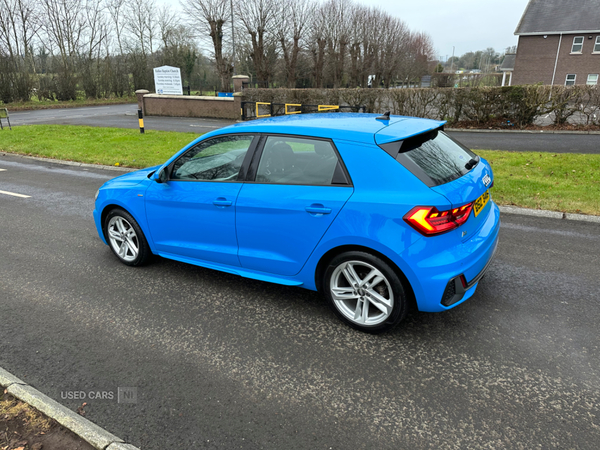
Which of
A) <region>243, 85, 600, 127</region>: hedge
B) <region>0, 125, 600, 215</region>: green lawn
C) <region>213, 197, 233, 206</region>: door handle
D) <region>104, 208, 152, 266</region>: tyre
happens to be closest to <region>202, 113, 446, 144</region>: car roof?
<region>213, 197, 233, 206</region>: door handle

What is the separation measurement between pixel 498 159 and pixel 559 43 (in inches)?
1429

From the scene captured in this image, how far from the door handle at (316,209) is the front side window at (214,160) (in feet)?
2.79

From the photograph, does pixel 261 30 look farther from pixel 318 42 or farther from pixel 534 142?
pixel 534 142

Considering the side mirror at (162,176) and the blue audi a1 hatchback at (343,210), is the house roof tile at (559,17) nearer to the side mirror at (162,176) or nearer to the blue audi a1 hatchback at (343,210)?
the blue audi a1 hatchback at (343,210)

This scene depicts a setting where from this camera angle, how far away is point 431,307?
311 cm

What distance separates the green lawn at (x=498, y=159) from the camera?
6.94m

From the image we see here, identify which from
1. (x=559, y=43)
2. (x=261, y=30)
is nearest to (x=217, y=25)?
(x=261, y=30)

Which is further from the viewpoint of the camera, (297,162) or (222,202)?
(222,202)

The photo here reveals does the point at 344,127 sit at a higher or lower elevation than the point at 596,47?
lower

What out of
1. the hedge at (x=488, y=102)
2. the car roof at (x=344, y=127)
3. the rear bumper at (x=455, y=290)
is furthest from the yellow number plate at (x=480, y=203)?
the hedge at (x=488, y=102)

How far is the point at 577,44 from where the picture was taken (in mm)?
37500

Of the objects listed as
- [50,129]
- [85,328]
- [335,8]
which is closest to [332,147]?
[85,328]

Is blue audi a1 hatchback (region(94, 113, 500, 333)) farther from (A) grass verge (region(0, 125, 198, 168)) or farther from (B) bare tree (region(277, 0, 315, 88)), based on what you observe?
(B) bare tree (region(277, 0, 315, 88))

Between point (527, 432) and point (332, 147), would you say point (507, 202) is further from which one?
point (527, 432)
